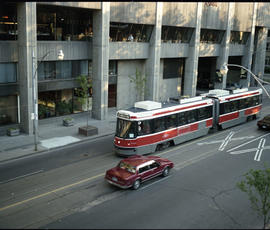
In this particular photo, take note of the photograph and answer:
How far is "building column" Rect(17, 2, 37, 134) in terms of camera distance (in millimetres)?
26016

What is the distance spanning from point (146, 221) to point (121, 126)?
8928mm

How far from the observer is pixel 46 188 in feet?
57.6

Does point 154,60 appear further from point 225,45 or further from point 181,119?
point 225,45

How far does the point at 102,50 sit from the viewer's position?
108 feet

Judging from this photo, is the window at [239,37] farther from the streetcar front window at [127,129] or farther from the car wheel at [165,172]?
the car wheel at [165,172]

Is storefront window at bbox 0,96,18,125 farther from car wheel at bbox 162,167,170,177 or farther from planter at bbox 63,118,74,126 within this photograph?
car wheel at bbox 162,167,170,177

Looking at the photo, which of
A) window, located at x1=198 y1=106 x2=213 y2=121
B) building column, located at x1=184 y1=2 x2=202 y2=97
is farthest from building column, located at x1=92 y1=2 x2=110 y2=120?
building column, located at x1=184 y1=2 x2=202 y2=97

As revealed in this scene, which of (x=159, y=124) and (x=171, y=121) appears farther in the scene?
(x=171, y=121)

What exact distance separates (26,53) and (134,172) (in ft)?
48.4

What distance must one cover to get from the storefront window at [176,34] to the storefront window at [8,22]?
19.2 m

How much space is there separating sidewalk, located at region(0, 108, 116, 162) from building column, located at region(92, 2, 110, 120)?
56.2 inches

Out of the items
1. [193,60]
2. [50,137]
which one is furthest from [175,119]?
[193,60]

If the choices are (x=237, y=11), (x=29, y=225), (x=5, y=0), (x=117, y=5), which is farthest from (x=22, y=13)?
(x=237, y=11)

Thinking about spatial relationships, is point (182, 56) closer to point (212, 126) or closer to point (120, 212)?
point (212, 126)
